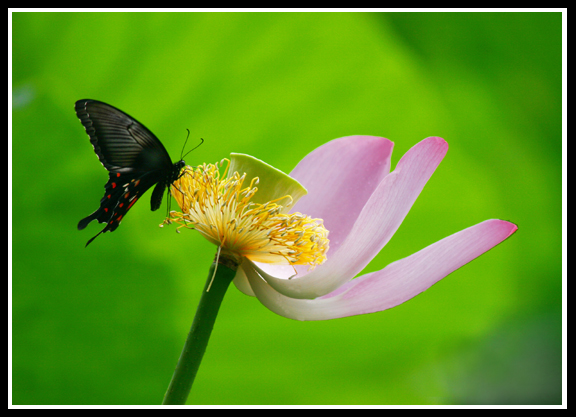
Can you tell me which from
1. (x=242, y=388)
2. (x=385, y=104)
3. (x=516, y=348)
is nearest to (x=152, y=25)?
(x=385, y=104)

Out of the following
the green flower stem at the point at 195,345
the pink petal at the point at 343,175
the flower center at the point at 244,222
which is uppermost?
the pink petal at the point at 343,175

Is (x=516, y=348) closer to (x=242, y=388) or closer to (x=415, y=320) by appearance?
(x=415, y=320)

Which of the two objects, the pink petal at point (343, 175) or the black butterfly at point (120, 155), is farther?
the pink petal at point (343, 175)

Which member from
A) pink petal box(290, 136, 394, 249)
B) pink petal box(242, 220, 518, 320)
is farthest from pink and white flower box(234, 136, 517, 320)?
pink petal box(290, 136, 394, 249)

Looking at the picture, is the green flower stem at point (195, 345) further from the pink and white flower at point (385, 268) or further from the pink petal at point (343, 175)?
the pink petal at point (343, 175)

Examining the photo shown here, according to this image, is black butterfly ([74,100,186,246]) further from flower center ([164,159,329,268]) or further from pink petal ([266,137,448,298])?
pink petal ([266,137,448,298])

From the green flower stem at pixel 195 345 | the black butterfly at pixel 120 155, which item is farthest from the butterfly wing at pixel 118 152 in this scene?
the green flower stem at pixel 195 345
